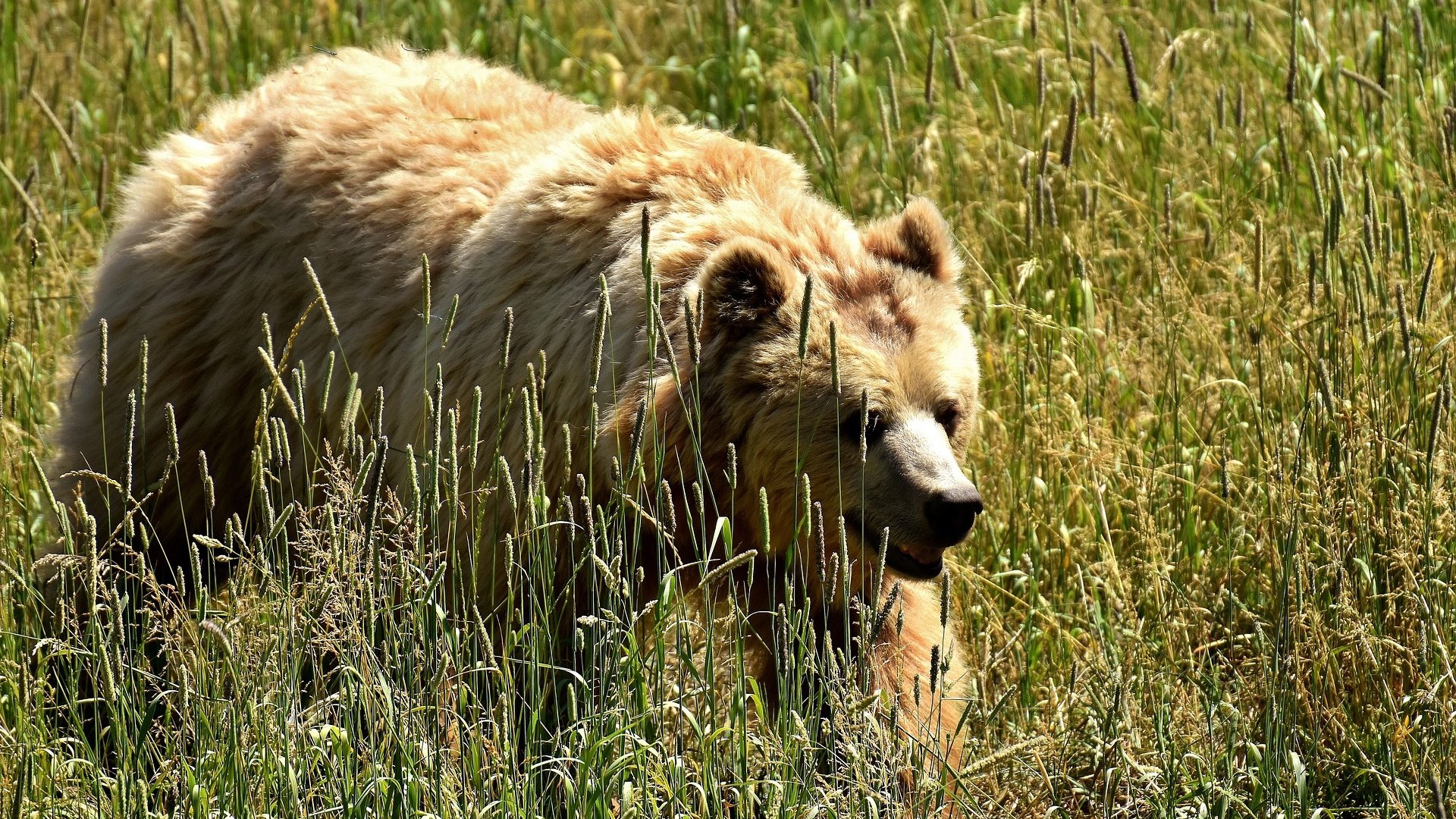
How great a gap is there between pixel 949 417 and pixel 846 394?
35 centimetres

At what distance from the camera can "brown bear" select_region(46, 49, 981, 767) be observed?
3.79 meters

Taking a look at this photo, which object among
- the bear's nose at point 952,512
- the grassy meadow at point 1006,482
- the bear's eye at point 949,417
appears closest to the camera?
the grassy meadow at point 1006,482

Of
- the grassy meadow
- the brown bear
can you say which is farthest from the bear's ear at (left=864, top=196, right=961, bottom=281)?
the grassy meadow

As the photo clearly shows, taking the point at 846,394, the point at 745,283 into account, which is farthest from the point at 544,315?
the point at 846,394

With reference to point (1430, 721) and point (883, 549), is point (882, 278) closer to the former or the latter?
point (883, 549)

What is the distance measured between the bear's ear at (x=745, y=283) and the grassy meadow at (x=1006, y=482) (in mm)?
537

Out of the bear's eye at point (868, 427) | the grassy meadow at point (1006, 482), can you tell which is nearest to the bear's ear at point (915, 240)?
the bear's eye at point (868, 427)

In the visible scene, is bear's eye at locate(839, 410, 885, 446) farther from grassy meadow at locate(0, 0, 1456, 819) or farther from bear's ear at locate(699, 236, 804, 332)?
grassy meadow at locate(0, 0, 1456, 819)

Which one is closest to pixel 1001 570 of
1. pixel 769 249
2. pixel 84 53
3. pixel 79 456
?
pixel 769 249

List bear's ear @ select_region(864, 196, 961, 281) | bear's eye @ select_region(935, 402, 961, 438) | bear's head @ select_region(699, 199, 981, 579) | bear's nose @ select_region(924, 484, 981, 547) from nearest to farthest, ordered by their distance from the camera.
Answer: bear's nose @ select_region(924, 484, 981, 547) → bear's head @ select_region(699, 199, 981, 579) → bear's eye @ select_region(935, 402, 961, 438) → bear's ear @ select_region(864, 196, 961, 281)

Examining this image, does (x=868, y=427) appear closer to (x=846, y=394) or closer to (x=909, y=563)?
(x=846, y=394)

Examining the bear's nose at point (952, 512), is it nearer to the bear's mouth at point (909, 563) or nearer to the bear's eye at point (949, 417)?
the bear's mouth at point (909, 563)

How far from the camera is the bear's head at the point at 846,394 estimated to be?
374 centimetres

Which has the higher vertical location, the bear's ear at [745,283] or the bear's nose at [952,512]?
the bear's ear at [745,283]
